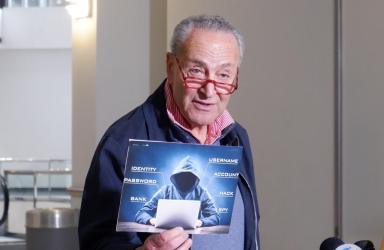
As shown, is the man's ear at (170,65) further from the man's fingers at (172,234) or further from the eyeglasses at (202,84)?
the man's fingers at (172,234)

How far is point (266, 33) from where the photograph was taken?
5539mm

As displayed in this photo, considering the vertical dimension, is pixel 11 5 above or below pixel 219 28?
above

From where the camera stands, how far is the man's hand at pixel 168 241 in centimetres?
221

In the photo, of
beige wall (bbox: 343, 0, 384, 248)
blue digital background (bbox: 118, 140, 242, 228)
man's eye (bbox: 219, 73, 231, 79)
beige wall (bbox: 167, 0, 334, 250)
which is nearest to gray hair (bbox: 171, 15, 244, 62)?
man's eye (bbox: 219, 73, 231, 79)

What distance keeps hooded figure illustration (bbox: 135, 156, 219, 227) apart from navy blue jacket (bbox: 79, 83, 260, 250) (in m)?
0.12

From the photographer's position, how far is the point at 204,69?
A: 2459 millimetres

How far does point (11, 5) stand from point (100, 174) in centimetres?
2195

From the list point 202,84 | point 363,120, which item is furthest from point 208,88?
point 363,120

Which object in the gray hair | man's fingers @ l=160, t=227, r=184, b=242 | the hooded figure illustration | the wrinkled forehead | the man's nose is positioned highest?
the gray hair

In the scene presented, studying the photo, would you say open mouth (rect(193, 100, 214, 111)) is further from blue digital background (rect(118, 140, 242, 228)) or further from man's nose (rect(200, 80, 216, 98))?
blue digital background (rect(118, 140, 242, 228))

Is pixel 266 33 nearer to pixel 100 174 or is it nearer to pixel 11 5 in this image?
pixel 100 174

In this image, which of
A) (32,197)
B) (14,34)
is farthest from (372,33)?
(14,34)

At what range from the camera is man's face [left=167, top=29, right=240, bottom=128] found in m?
2.45

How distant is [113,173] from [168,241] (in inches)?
11.8
